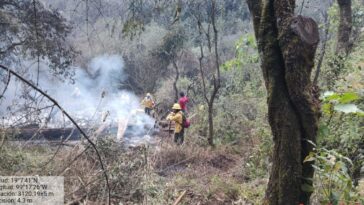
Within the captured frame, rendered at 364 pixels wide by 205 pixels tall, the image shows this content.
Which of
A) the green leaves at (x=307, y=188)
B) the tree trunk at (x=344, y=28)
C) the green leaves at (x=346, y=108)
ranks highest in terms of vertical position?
the tree trunk at (x=344, y=28)

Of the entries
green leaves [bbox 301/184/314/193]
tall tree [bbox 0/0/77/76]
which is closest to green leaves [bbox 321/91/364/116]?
green leaves [bbox 301/184/314/193]

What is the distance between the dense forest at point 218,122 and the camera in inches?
126

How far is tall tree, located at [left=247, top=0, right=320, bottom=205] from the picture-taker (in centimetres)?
314

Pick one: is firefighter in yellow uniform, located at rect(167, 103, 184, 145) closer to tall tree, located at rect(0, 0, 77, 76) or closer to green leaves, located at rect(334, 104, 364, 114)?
tall tree, located at rect(0, 0, 77, 76)

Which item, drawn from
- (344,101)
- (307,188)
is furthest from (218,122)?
(344,101)

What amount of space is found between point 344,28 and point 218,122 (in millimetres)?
5181

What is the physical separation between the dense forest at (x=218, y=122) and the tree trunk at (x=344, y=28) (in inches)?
0.9

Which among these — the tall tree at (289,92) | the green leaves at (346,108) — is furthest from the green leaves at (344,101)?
the tall tree at (289,92)

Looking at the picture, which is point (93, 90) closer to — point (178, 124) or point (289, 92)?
point (178, 124)

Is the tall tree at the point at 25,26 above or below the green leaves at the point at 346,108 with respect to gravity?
above

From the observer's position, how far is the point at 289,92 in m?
3.21

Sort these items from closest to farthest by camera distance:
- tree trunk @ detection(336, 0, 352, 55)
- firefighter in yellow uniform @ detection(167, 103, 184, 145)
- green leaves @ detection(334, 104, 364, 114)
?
green leaves @ detection(334, 104, 364, 114) < tree trunk @ detection(336, 0, 352, 55) < firefighter in yellow uniform @ detection(167, 103, 184, 145)

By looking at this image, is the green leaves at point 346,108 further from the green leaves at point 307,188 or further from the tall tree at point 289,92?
the green leaves at point 307,188

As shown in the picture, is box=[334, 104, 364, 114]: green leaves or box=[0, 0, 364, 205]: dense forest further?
box=[0, 0, 364, 205]: dense forest
